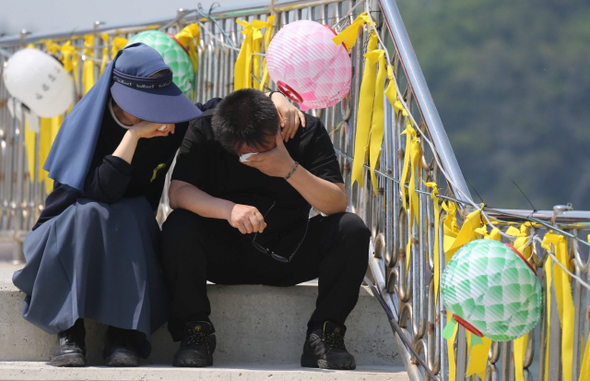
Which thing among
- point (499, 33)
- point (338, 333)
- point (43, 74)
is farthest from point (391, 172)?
point (499, 33)

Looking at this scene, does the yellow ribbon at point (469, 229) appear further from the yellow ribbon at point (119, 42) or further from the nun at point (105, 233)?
the yellow ribbon at point (119, 42)

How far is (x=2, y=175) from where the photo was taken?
4.52m

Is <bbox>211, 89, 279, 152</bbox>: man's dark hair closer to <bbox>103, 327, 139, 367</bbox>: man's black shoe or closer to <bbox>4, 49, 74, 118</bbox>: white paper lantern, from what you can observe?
<bbox>103, 327, 139, 367</bbox>: man's black shoe

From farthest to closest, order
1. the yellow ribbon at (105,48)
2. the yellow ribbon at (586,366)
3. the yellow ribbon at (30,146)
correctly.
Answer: the yellow ribbon at (30,146) → the yellow ribbon at (105,48) → the yellow ribbon at (586,366)

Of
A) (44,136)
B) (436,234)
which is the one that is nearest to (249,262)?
(436,234)

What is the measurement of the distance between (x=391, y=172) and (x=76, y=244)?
3.71 ft

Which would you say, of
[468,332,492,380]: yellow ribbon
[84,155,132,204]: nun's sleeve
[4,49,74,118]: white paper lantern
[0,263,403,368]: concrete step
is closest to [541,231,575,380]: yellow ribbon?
[468,332,492,380]: yellow ribbon

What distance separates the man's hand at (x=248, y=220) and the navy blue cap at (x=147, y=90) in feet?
1.18

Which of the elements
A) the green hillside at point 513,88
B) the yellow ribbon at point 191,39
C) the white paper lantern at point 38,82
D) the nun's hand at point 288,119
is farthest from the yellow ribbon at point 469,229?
the green hillside at point 513,88

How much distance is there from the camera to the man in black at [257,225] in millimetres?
2357

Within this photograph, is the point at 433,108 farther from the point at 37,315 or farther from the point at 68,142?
the point at 37,315

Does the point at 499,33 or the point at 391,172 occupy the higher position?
the point at 499,33

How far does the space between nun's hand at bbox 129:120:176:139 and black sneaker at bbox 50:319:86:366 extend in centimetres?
64

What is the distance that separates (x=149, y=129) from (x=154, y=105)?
8 cm
